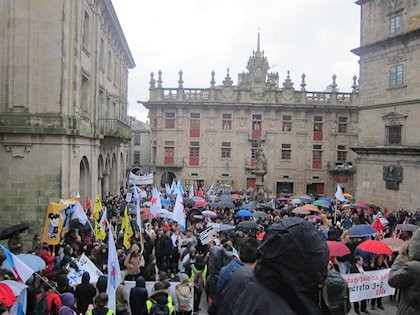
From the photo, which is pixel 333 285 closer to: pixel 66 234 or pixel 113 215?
pixel 66 234

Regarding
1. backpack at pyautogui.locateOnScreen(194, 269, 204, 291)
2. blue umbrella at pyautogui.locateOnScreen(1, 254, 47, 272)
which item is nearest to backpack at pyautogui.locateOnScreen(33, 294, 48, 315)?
blue umbrella at pyautogui.locateOnScreen(1, 254, 47, 272)

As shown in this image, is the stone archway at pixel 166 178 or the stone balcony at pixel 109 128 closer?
the stone balcony at pixel 109 128

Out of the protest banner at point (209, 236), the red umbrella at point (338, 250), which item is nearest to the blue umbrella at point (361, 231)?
the red umbrella at point (338, 250)

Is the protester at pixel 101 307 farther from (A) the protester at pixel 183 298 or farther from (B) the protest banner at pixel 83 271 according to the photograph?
(B) the protest banner at pixel 83 271

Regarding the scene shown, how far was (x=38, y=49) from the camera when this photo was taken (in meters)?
17.2

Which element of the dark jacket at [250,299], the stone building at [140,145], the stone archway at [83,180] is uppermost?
the stone building at [140,145]

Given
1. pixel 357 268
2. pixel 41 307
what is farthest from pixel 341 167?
pixel 41 307

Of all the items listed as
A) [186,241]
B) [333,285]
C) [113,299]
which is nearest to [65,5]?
[186,241]

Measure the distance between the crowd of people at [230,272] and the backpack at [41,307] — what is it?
2cm

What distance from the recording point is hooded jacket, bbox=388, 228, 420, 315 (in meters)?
4.03

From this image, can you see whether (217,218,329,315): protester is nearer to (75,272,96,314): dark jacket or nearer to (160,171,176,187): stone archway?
(75,272,96,314): dark jacket

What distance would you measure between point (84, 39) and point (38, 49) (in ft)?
16.3

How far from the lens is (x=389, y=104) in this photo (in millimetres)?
26859

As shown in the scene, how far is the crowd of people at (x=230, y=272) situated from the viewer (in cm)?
203
